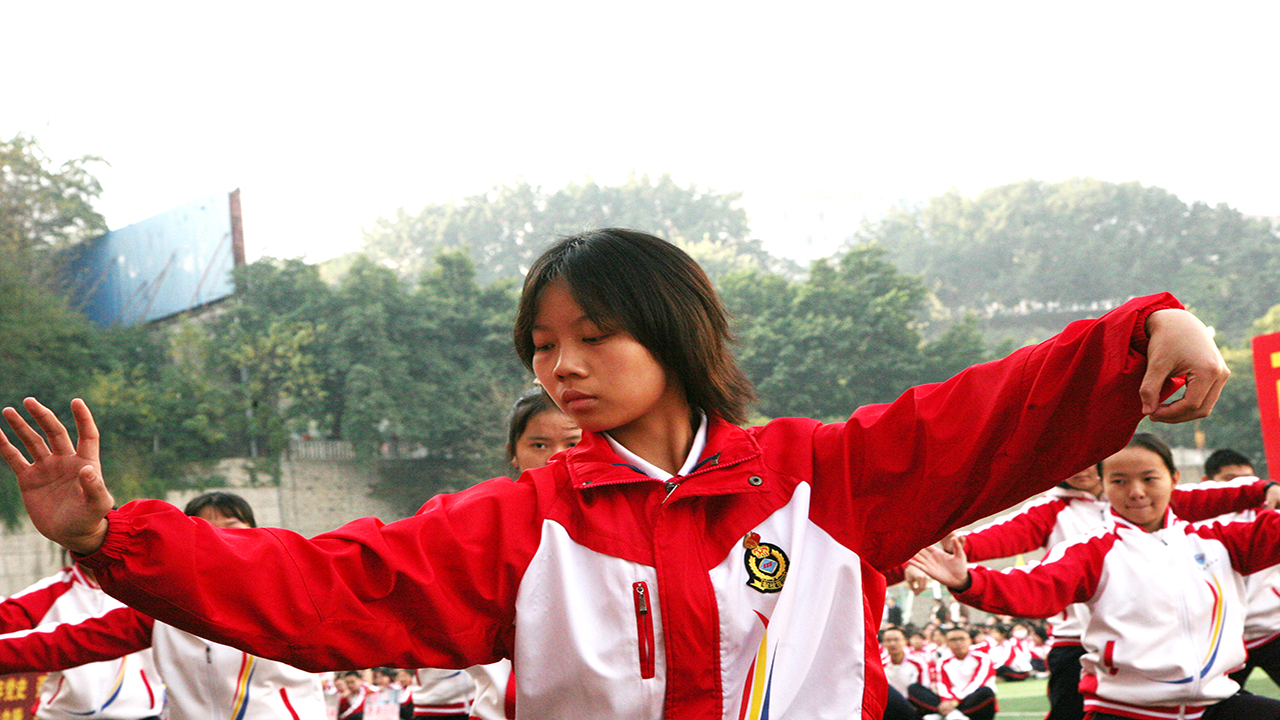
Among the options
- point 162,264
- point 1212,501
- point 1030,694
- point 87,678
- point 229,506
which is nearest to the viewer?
point 229,506

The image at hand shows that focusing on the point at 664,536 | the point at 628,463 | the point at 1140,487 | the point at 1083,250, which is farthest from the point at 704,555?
the point at 1083,250

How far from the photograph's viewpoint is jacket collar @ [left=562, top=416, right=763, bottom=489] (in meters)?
1.68

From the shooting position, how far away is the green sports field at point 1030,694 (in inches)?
337

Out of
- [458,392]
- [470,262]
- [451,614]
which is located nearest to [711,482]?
[451,614]

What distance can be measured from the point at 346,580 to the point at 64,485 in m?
0.37

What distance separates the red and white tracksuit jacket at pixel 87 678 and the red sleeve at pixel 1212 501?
430cm

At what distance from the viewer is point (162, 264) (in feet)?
119

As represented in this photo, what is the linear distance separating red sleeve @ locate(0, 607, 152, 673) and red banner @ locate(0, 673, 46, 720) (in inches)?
198

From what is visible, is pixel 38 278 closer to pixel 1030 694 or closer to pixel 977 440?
pixel 1030 694

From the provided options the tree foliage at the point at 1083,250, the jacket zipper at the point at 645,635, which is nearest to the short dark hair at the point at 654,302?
the jacket zipper at the point at 645,635

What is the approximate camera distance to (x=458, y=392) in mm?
36906

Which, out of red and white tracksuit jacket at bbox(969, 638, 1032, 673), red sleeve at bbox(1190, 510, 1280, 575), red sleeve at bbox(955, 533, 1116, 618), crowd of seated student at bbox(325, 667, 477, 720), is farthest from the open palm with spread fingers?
red and white tracksuit jacket at bbox(969, 638, 1032, 673)

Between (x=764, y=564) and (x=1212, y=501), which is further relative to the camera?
(x=1212, y=501)

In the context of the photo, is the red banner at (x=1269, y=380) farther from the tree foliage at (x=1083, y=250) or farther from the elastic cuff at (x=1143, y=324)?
the tree foliage at (x=1083, y=250)
